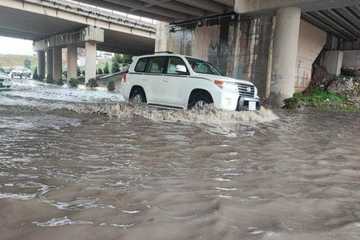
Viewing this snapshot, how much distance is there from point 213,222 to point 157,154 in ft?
8.23

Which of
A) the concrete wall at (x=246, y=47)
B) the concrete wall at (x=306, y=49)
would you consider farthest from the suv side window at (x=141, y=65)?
the concrete wall at (x=306, y=49)

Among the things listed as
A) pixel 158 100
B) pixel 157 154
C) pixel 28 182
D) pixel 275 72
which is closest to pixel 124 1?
pixel 275 72

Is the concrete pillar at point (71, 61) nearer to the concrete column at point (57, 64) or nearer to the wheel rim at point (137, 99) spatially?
the concrete column at point (57, 64)

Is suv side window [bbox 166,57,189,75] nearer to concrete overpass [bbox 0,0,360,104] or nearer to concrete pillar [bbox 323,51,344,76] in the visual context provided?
concrete overpass [bbox 0,0,360,104]

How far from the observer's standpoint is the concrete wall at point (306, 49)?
23484 mm

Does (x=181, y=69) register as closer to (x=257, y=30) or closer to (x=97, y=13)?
(x=257, y=30)

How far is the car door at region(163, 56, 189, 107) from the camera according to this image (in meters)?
10.5

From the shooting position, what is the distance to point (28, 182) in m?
3.56

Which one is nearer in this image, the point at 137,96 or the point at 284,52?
the point at 137,96

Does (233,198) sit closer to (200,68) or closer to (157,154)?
(157,154)

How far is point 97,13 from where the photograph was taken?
33.1 metres

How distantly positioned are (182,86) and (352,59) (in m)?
25.6

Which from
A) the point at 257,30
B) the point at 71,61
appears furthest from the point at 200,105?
the point at 71,61

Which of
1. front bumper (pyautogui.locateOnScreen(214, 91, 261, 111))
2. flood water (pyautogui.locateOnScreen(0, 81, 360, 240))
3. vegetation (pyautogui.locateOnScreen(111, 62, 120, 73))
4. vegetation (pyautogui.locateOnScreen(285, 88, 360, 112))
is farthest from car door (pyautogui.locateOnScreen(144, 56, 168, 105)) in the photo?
vegetation (pyautogui.locateOnScreen(111, 62, 120, 73))
